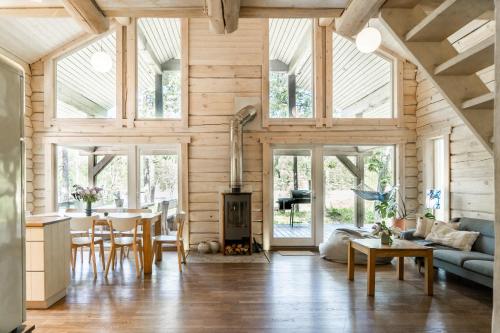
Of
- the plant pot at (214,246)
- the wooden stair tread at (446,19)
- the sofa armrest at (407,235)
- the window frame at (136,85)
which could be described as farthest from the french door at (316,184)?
the wooden stair tread at (446,19)

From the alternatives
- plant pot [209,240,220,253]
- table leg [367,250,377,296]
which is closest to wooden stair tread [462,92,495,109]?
table leg [367,250,377,296]

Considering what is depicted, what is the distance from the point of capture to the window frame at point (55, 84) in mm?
6113

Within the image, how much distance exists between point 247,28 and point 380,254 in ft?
14.6

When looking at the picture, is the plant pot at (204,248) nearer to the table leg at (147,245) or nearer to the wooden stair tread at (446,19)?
the table leg at (147,245)

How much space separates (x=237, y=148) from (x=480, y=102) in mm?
4227

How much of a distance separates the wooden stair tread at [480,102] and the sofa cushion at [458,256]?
2.38 metres

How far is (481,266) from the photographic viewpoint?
3.56m

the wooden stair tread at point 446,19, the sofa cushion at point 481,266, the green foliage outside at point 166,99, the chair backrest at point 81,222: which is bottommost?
the sofa cushion at point 481,266

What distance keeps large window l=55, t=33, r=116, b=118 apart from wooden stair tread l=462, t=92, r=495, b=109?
5.54 meters

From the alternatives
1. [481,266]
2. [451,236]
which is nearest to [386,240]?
[481,266]

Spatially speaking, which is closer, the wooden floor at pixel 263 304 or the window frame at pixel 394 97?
the wooden floor at pixel 263 304

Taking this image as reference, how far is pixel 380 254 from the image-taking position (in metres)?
3.79

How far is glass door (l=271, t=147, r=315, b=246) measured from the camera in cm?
634

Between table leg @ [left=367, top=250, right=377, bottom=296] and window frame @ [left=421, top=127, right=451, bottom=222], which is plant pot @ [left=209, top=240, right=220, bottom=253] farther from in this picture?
window frame @ [left=421, top=127, right=451, bottom=222]
